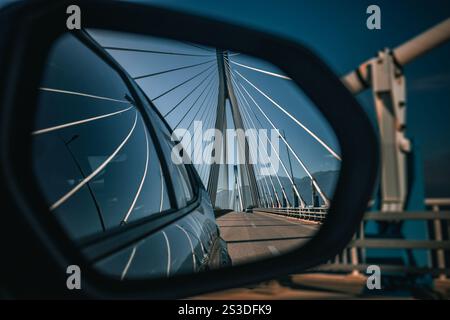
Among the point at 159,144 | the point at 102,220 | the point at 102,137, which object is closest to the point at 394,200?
the point at 102,220

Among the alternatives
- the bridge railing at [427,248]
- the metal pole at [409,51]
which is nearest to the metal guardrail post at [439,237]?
the bridge railing at [427,248]

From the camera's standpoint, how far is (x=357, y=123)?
1520 mm

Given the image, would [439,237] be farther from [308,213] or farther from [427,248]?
[308,213]

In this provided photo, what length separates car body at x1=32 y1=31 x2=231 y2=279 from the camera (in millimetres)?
1120

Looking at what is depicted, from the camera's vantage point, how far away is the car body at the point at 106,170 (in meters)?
1.12

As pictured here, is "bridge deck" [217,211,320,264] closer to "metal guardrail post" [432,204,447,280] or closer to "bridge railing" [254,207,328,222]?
Answer: "metal guardrail post" [432,204,447,280]

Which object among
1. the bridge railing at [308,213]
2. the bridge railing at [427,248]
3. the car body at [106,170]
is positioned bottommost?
the bridge railing at [308,213]

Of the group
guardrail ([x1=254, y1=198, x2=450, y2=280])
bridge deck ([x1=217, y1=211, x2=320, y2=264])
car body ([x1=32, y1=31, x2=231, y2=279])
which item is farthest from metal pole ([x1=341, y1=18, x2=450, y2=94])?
guardrail ([x1=254, y1=198, x2=450, y2=280])

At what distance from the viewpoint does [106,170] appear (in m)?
1.61

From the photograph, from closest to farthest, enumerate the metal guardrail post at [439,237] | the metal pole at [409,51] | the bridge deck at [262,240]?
the metal pole at [409,51], the bridge deck at [262,240], the metal guardrail post at [439,237]

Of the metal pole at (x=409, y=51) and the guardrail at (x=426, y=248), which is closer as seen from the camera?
the metal pole at (x=409, y=51)

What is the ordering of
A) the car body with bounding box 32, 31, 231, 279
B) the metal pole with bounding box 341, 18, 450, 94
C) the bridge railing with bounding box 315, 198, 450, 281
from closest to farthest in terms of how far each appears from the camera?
the car body with bounding box 32, 31, 231, 279 < the metal pole with bounding box 341, 18, 450, 94 < the bridge railing with bounding box 315, 198, 450, 281

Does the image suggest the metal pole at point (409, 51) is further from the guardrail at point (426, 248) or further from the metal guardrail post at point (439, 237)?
the metal guardrail post at point (439, 237)

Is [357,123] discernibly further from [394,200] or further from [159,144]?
[159,144]
